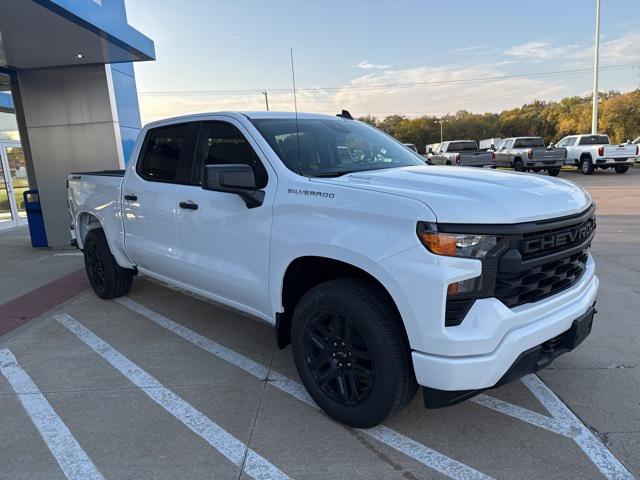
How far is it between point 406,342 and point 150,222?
2.77 metres

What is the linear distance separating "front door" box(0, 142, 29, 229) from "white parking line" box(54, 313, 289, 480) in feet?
37.5

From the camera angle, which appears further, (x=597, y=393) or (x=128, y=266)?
(x=128, y=266)

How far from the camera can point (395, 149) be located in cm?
425

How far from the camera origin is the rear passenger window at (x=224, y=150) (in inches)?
138

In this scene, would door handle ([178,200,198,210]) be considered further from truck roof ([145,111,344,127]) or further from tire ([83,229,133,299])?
tire ([83,229,133,299])

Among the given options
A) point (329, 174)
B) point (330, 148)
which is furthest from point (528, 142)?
point (329, 174)

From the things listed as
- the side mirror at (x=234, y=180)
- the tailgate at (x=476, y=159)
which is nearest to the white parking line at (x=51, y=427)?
the side mirror at (x=234, y=180)

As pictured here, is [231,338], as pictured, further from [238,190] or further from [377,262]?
[377,262]

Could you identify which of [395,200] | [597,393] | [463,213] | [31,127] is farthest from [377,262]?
[31,127]

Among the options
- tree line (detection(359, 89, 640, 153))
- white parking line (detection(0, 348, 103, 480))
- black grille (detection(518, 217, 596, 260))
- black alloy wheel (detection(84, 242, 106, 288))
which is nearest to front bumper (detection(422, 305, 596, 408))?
black grille (detection(518, 217, 596, 260))

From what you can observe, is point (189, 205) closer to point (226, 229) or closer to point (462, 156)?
point (226, 229)

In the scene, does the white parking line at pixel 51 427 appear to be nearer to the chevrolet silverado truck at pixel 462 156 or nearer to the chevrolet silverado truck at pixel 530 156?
the chevrolet silverado truck at pixel 462 156

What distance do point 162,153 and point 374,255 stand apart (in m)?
A: 2.72

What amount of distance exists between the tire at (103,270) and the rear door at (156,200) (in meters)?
0.71
